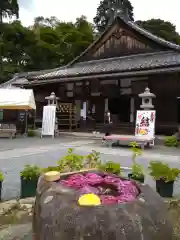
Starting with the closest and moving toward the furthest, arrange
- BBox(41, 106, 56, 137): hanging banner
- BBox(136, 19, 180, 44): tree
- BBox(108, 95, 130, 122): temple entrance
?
1. BBox(41, 106, 56, 137): hanging banner
2. BBox(108, 95, 130, 122): temple entrance
3. BBox(136, 19, 180, 44): tree

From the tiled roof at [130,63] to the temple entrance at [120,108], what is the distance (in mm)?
2673

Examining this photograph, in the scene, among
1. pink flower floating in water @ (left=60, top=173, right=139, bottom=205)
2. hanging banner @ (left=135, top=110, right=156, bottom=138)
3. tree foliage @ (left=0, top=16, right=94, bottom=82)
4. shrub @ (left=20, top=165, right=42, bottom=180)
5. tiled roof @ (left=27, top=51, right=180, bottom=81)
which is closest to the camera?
pink flower floating in water @ (left=60, top=173, right=139, bottom=205)

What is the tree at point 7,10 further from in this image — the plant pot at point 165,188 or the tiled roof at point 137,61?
the plant pot at point 165,188

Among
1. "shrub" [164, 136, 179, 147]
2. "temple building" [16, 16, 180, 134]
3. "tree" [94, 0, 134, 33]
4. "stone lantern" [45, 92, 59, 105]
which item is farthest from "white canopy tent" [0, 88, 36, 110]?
"tree" [94, 0, 134, 33]

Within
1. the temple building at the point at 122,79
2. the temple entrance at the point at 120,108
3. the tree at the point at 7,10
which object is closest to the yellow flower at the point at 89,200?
the temple building at the point at 122,79

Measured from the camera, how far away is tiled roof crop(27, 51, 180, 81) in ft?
52.5

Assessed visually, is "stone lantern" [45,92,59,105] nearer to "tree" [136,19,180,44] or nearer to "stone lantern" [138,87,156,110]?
"stone lantern" [138,87,156,110]

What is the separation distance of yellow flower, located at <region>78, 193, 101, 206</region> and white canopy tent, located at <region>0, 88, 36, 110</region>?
48.3ft

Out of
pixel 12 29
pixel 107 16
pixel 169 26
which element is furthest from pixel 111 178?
pixel 107 16

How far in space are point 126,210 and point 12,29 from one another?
106 ft

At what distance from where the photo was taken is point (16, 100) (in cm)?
1642

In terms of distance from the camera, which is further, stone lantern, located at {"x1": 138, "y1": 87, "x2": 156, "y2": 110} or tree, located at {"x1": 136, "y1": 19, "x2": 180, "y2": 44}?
tree, located at {"x1": 136, "y1": 19, "x2": 180, "y2": 44}

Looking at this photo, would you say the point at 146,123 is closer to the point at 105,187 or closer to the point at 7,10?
the point at 105,187

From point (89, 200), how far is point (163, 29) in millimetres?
38639
